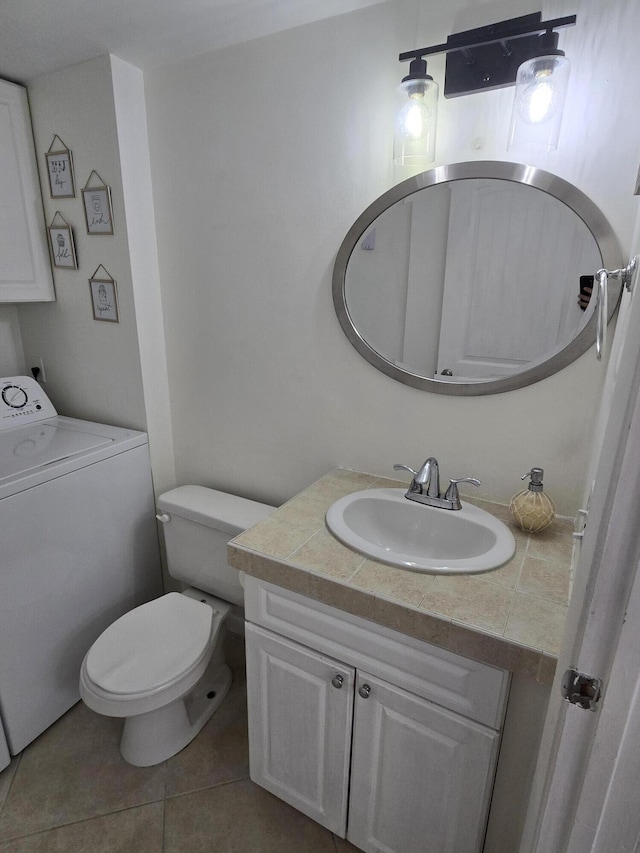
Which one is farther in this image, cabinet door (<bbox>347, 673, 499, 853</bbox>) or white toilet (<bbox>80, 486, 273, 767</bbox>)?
white toilet (<bbox>80, 486, 273, 767</bbox>)

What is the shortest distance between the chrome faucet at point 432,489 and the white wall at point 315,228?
0.14 metres

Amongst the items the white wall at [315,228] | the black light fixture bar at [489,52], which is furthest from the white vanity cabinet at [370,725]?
the black light fixture bar at [489,52]

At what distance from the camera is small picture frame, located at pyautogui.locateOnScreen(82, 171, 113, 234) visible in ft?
5.52

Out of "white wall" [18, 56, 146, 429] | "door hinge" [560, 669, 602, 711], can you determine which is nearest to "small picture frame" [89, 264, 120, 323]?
"white wall" [18, 56, 146, 429]

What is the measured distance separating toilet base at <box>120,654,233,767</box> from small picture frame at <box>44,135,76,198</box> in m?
1.88

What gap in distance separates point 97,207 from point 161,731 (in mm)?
1867

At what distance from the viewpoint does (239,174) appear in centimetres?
155

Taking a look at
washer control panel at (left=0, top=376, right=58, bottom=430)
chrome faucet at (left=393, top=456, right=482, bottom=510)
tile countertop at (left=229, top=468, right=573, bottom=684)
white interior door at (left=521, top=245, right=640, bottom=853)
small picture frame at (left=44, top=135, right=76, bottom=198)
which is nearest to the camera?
white interior door at (left=521, top=245, right=640, bottom=853)

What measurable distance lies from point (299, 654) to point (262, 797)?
2.21 feet

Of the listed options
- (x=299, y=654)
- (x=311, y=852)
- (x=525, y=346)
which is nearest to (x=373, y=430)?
(x=525, y=346)

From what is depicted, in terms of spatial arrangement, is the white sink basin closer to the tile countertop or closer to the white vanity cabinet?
the tile countertop

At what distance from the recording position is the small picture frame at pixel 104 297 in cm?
179

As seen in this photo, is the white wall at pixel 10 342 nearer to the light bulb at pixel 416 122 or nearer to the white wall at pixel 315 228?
the white wall at pixel 315 228

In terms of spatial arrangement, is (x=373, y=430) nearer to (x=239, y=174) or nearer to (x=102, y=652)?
(x=239, y=174)
